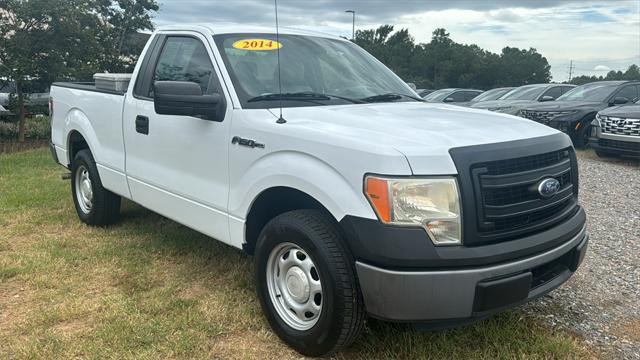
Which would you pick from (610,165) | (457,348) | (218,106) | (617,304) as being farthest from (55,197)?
(610,165)

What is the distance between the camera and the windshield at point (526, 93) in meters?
15.3

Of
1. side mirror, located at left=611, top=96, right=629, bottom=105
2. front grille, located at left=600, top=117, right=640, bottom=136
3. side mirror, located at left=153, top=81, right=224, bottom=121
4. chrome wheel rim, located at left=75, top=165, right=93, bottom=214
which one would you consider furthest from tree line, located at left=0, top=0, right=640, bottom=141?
side mirror, located at left=611, top=96, right=629, bottom=105

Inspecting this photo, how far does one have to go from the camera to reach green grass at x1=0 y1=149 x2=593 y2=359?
3.21 metres

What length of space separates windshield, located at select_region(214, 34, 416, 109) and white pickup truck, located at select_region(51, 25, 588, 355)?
1 centimetres

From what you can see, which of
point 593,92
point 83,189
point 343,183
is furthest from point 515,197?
point 593,92

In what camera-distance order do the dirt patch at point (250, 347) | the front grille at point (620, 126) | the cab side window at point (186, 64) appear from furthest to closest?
1. the front grille at point (620, 126)
2. the cab side window at point (186, 64)
3. the dirt patch at point (250, 347)

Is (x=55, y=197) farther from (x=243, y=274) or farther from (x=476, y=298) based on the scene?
(x=476, y=298)

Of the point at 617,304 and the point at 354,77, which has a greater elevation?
the point at 354,77

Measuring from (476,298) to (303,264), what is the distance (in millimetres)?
961

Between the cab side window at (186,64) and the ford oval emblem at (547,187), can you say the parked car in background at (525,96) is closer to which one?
the cab side window at (186,64)

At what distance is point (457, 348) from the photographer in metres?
3.22

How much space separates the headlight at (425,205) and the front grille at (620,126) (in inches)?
336

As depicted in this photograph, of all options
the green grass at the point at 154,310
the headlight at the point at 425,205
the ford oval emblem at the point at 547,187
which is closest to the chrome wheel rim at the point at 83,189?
the green grass at the point at 154,310

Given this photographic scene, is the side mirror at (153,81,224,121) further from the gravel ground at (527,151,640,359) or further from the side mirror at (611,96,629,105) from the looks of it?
A: the side mirror at (611,96,629,105)
